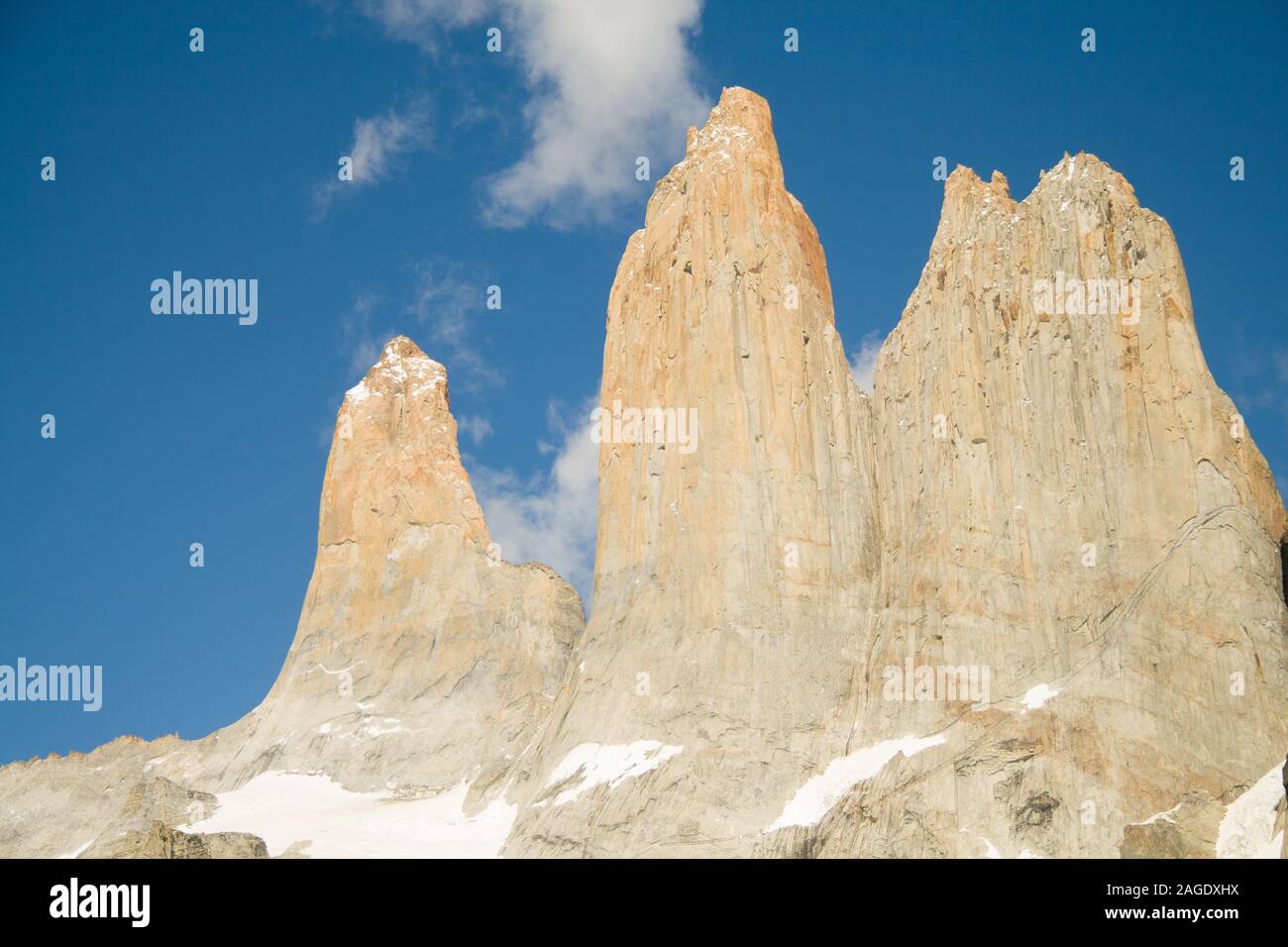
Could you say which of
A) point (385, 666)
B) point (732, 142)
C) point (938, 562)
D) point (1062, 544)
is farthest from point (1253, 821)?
point (385, 666)

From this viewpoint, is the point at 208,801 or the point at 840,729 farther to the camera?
the point at 208,801

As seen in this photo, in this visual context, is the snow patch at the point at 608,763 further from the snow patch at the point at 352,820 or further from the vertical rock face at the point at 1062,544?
the vertical rock face at the point at 1062,544

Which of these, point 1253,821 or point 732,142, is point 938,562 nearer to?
point 1253,821

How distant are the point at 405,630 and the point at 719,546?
3158 centimetres

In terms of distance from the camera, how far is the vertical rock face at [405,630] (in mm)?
91562

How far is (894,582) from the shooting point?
70.1 m

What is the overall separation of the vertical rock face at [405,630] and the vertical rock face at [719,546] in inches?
606

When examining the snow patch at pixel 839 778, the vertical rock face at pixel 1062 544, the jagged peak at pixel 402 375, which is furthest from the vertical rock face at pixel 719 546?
the jagged peak at pixel 402 375

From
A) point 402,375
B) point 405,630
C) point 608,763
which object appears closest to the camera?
point 608,763

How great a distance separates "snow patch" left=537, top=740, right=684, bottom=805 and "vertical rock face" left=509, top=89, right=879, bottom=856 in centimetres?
10
